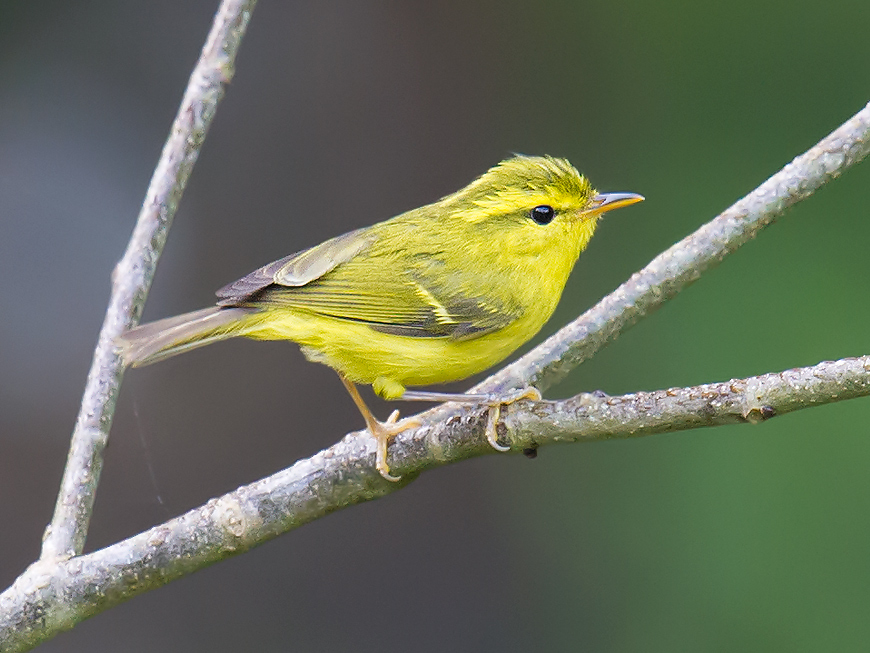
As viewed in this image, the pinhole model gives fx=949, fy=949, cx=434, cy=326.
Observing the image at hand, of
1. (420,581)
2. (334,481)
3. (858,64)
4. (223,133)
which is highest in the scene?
(223,133)

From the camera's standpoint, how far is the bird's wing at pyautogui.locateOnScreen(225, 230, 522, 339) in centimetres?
343

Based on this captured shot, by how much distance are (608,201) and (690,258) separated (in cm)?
48

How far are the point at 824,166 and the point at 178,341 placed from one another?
2234 millimetres

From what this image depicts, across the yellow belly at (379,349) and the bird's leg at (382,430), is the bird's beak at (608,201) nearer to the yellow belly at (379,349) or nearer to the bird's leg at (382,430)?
the yellow belly at (379,349)

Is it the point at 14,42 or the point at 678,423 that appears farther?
the point at 14,42

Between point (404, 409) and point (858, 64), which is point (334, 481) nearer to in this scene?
point (404, 409)

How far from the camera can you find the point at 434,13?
5633 millimetres

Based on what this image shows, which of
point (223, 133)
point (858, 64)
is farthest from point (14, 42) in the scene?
point (858, 64)

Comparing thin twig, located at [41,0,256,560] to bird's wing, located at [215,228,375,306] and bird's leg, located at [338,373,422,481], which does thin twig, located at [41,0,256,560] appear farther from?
bird's leg, located at [338,373,422,481]

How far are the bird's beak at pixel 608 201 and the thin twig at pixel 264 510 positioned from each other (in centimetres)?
128

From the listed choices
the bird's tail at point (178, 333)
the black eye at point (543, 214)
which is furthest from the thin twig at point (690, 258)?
the bird's tail at point (178, 333)

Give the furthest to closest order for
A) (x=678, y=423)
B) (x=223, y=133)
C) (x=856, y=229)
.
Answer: (x=223, y=133)
(x=856, y=229)
(x=678, y=423)

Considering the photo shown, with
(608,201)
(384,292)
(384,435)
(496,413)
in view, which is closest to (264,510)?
(384,435)

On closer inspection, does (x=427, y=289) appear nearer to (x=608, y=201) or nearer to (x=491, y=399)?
(x=608, y=201)
